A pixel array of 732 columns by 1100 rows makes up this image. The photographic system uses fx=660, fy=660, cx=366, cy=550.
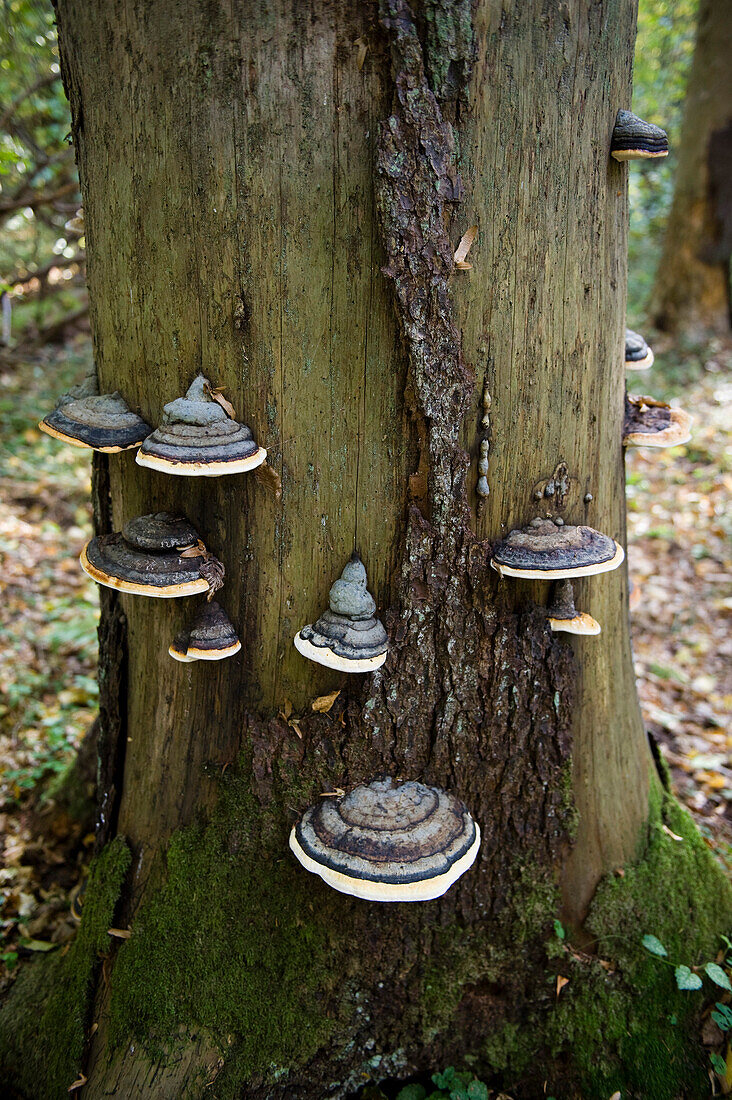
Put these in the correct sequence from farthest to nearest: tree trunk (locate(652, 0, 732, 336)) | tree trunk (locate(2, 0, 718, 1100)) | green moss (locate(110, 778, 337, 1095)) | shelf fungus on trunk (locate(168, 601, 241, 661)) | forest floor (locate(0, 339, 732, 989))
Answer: tree trunk (locate(652, 0, 732, 336))
forest floor (locate(0, 339, 732, 989))
green moss (locate(110, 778, 337, 1095))
shelf fungus on trunk (locate(168, 601, 241, 661))
tree trunk (locate(2, 0, 718, 1100))

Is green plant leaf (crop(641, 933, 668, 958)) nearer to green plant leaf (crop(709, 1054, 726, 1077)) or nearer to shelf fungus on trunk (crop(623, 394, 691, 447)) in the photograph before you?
green plant leaf (crop(709, 1054, 726, 1077))

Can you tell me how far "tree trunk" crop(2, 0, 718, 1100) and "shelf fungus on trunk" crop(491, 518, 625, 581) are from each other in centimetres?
11

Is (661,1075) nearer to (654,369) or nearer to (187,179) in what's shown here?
(187,179)

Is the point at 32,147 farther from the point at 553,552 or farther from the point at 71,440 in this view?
the point at 553,552

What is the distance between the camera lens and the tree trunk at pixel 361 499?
231 cm

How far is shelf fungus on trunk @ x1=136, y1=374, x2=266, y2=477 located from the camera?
2.28 m

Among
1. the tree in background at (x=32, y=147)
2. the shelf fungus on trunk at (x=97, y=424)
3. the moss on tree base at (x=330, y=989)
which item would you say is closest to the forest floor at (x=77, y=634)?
the moss on tree base at (x=330, y=989)

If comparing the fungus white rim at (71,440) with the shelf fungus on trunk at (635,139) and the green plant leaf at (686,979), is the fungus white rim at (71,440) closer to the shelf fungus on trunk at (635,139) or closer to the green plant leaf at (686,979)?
the shelf fungus on trunk at (635,139)

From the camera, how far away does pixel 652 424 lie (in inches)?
127

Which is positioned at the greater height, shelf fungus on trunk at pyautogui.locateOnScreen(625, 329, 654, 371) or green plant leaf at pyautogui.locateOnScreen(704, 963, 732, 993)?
shelf fungus on trunk at pyautogui.locateOnScreen(625, 329, 654, 371)

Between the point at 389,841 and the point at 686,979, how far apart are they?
1917 mm

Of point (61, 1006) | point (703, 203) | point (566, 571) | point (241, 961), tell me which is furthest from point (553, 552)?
point (703, 203)

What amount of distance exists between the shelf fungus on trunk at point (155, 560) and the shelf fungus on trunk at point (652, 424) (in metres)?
2.03

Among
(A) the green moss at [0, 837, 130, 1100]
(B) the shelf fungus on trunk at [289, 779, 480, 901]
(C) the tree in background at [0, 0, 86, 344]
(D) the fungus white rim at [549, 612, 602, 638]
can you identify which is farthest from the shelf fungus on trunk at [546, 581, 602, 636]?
(C) the tree in background at [0, 0, 86, 344]
